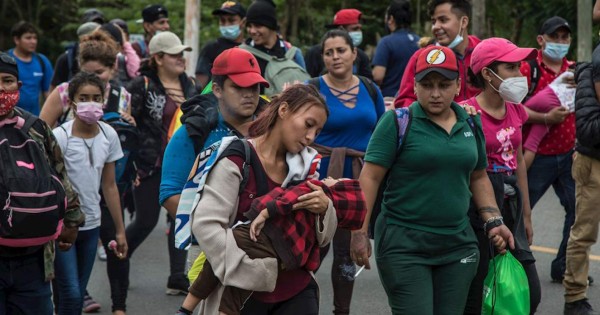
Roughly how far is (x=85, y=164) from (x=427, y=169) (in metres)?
2.49

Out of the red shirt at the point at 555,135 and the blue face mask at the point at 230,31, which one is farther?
the blue face mask at the point at 230,31

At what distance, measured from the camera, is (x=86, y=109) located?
22.6 ft

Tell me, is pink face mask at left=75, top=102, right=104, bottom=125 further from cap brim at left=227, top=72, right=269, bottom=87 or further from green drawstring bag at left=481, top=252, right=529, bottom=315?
green drawstring bag at left=481, top=252, right=529, bottom=315

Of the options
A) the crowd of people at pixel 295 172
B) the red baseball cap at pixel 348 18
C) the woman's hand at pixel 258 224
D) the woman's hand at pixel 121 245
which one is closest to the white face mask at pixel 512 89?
the crowd of people at pixel 295 172

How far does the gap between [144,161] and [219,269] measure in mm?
4023

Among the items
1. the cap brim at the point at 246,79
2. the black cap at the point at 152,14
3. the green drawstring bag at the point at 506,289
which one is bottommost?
the green drawstring bag at the point at 506,289

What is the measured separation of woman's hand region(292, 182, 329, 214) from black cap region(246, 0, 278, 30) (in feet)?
13.4

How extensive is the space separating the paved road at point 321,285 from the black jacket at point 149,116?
1008 mm

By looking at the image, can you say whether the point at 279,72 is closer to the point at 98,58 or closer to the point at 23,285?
the point at 98,58

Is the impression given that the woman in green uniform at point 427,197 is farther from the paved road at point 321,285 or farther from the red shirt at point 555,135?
the red shirt at point 555,135

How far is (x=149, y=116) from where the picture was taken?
335 inches

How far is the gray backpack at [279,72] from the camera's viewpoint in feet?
26.3

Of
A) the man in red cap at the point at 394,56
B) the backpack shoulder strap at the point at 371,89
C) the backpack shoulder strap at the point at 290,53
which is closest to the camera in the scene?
the backpack shoulder strap at the point at 371,89

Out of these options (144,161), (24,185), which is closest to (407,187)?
(24,185)
